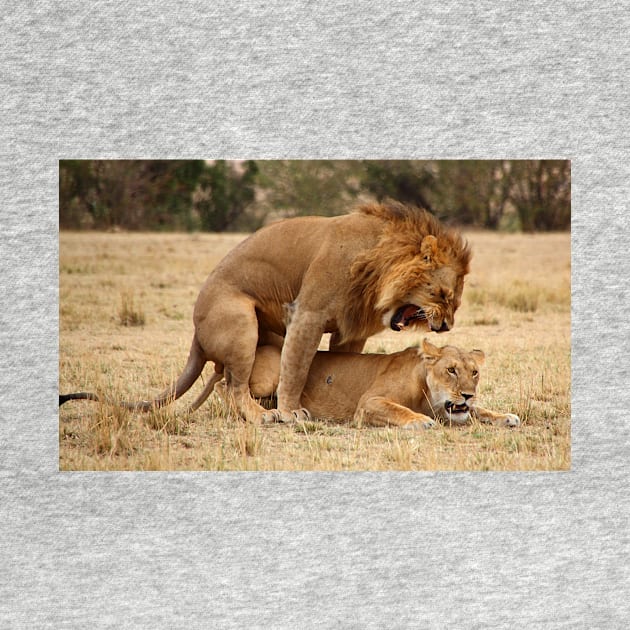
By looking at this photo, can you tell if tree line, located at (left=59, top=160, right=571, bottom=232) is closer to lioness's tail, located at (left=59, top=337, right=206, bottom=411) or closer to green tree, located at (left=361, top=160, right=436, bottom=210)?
green tree, located at (left=361, top=160, right=436, bottom=210)

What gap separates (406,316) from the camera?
4.39 m

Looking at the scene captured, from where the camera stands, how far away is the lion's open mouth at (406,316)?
4.37 metres

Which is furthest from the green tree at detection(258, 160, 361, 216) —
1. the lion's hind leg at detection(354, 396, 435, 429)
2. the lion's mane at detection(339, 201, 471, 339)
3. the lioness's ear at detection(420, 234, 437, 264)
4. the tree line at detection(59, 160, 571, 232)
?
the lion's hind leg at detection(354, 396, 435, 429)

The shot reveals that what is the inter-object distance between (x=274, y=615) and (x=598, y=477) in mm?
1091

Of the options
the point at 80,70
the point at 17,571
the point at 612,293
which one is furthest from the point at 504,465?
the point at 80,70

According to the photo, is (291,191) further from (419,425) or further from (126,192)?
(419,425)

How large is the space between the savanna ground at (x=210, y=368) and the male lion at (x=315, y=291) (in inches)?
4.5

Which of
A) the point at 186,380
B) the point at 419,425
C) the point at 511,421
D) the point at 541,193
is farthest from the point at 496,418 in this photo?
the point at 541,193

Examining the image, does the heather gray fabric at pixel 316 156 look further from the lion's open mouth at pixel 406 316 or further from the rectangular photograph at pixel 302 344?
the lion's open mouth at pixel 406 316

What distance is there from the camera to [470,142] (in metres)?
3.64

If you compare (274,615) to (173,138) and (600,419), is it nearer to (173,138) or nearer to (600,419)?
(600,419)

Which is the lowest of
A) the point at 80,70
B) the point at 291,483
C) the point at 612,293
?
the point at 291,483

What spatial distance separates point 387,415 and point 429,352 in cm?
29

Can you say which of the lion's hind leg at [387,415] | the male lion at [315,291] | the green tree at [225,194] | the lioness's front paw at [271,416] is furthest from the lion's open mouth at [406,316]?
the green tree at [225,194]
